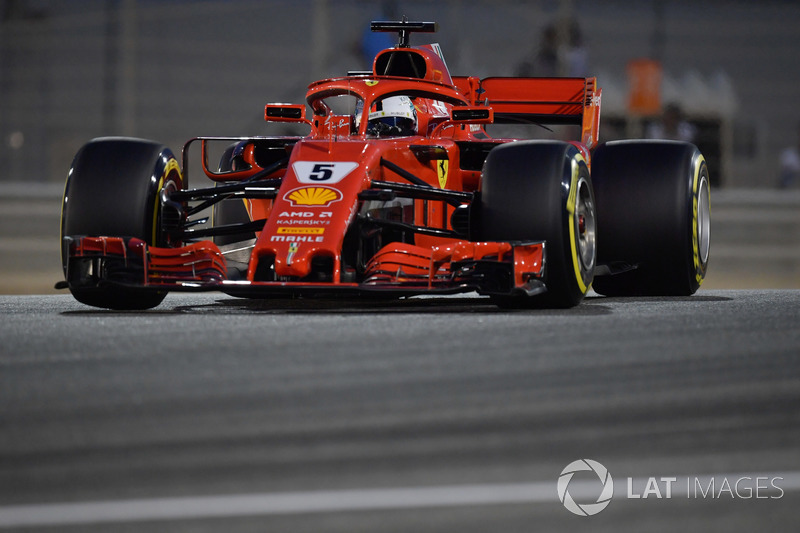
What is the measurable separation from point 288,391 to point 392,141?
320 cm

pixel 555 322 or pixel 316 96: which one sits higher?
pixel 316 96

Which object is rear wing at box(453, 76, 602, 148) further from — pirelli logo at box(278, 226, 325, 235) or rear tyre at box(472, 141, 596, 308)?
pirelli logo at box(278, 226, 325, 235)

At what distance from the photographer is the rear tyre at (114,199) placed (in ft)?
20.0

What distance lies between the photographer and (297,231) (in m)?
5.64

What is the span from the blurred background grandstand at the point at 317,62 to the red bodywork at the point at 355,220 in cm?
557

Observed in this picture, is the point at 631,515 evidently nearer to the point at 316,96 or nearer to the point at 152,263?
the point at 152,263

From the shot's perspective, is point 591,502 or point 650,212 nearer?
point 591,502

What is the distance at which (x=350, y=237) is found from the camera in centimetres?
593

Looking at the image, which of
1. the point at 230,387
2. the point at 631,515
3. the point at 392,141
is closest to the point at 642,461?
the point at 631,515

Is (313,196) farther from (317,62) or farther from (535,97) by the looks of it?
(317,62)

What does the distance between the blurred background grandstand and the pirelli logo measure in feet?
22.1
